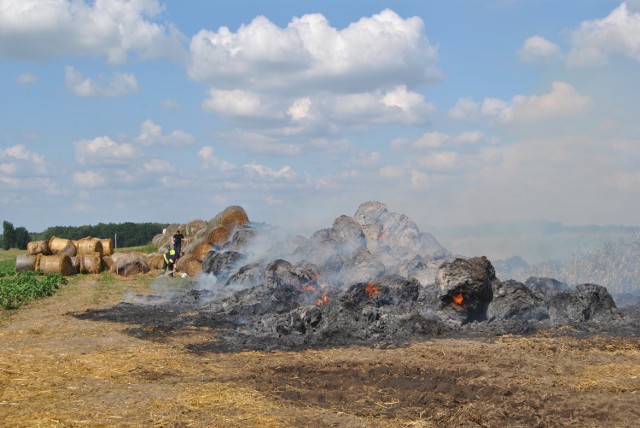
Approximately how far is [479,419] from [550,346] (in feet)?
13.6

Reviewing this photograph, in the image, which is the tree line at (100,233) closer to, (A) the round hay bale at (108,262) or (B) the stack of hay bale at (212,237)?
(A) the round hay bale at (108,262)

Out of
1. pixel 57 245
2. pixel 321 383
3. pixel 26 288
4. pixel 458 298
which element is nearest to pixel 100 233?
pixel 57 245

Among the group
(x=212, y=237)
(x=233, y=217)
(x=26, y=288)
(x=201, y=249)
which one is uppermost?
(x=233, y=217)

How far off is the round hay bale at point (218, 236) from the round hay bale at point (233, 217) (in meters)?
0.20

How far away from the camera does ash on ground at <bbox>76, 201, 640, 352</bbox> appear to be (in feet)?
39.3

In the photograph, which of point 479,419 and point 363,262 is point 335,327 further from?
point 363,262

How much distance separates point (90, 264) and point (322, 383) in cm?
2207

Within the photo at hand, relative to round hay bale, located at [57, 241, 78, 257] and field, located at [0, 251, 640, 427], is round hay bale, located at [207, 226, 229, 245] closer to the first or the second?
round hay bale, located at [57, 241, 78, 257]

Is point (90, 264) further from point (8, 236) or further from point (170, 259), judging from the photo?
point (8, 236)

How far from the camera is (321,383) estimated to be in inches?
326

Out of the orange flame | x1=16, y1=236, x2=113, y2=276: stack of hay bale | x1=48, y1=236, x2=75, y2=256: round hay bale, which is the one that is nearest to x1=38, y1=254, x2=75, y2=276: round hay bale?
x1=16, y1=236, x2=113, y2=276: stack of hay bale

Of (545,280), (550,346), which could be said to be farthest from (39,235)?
(550,346)

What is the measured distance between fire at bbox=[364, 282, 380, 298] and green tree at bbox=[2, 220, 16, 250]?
Result: 165ft

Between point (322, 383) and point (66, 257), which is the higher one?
point (66, 257)
